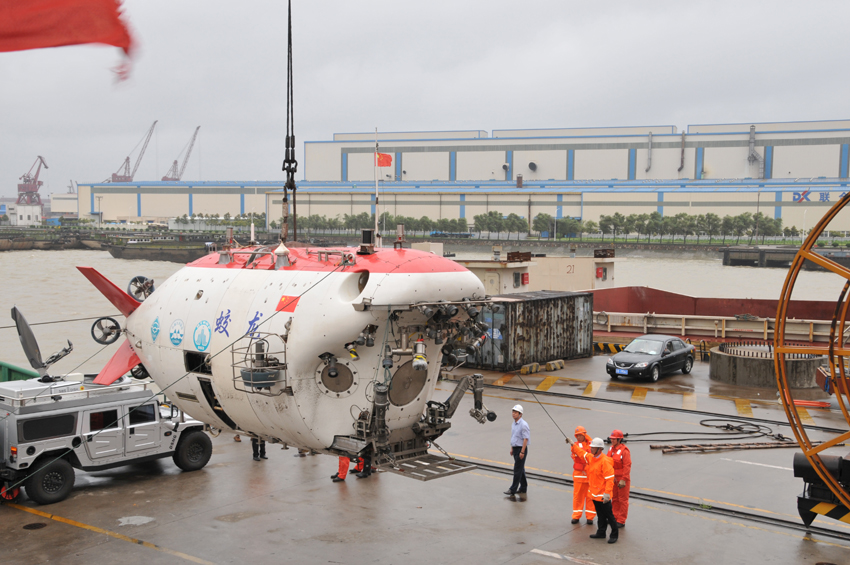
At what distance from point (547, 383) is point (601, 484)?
1169 centimetres

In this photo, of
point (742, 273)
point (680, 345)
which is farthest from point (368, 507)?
point (742, 273)

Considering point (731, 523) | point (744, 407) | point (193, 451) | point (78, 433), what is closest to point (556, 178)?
→ point (744, 407)

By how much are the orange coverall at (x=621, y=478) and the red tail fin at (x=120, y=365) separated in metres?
7.40

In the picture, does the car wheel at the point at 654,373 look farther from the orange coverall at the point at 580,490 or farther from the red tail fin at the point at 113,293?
the red tail fin at the point at 113,293

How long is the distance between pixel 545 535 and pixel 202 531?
16.3 feet

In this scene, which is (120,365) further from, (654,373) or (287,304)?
(654,373)

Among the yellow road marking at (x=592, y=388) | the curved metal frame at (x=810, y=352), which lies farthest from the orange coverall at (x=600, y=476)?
the yellow road marking at (x=592, y=388)

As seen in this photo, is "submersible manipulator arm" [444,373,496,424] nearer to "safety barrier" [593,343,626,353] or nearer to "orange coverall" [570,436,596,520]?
"orange coverall" [570,436,596,520]

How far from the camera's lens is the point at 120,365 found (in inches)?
469

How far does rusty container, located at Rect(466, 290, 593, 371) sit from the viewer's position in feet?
75.6

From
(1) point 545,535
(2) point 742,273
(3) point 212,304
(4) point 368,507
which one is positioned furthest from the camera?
(2) point 742,273

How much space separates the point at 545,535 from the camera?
1059 cm

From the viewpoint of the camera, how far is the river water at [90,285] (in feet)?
112

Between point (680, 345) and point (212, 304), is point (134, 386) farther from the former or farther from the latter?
point (680, 345)
